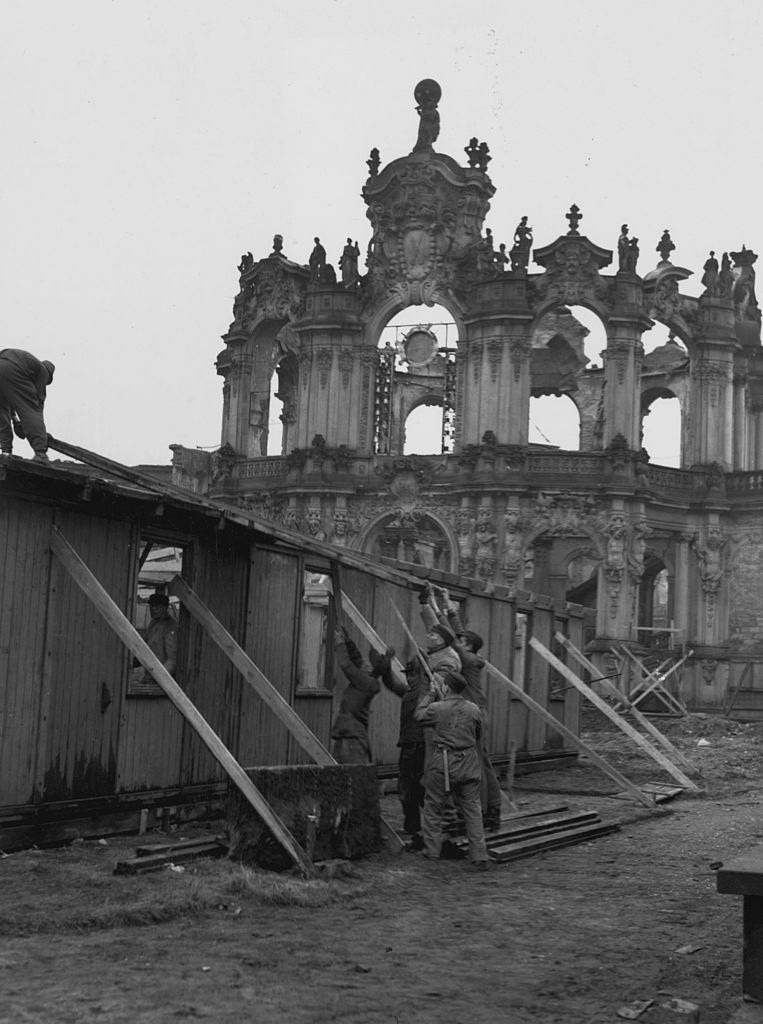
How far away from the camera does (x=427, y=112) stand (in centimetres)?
4578

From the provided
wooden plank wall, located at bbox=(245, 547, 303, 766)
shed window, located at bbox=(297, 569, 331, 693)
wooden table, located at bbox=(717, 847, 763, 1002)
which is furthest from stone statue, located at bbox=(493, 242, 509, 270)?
wooden table, located at bbox=(717, 847, 763, 1002)

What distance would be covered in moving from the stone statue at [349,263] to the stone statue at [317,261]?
633 millimetres

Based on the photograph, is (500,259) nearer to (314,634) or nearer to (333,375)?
(333,375)

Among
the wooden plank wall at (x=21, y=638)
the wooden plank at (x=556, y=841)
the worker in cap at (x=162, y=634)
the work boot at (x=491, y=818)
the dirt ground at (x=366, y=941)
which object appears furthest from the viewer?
the work boot at (x=491, y=818)

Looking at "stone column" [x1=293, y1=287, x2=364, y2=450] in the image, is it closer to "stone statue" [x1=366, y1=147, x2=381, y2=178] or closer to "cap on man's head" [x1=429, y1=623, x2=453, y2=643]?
"stone statue" [x1=366, y1=147, x2=381, y2=178]

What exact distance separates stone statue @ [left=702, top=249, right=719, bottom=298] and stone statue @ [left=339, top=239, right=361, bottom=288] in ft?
37.9

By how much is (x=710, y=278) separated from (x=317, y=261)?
1306cm

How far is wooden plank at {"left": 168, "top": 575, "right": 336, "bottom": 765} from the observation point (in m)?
13.2

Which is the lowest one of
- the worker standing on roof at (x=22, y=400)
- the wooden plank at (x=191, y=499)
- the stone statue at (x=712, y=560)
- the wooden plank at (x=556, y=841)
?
the wooden plank at (x=556, y=841)

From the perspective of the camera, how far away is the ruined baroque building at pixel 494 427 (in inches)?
1646

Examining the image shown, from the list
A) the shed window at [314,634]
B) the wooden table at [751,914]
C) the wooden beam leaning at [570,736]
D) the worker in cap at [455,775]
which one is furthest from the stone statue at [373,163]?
the wooden table at [751,914]

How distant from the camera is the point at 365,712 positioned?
14906mm

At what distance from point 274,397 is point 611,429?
530 inches

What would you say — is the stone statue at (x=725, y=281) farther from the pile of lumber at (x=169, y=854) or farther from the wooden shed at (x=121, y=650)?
the pile of lumber at (x=169, y=854)
